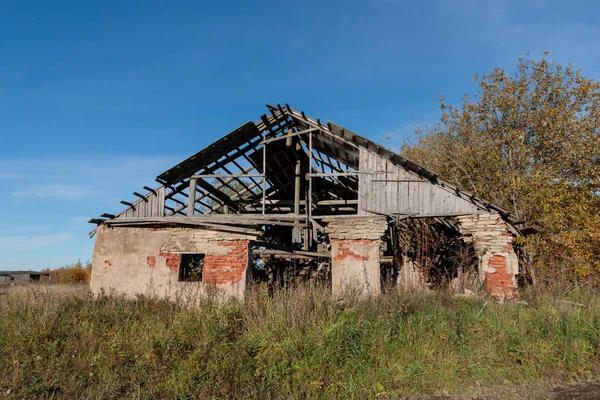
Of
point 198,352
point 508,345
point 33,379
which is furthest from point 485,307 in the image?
point 33,379

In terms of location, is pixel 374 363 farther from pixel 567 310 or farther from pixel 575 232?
pixel 575 232

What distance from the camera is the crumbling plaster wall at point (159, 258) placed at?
1244 centimetres

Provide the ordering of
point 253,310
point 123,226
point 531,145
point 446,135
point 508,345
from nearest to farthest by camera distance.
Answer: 1. point 508,345
2. point 253,310
3. point 123,226
4. point 531,145
5. point 446,135

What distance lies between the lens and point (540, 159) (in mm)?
17828

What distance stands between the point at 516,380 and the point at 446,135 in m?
16.8

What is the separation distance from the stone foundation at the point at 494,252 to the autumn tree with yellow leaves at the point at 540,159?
208 centimetres

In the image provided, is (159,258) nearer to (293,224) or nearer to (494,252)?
(293,224)

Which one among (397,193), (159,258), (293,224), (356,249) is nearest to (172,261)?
(159,258)

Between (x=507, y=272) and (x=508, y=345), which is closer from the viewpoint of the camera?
(x=508, y=345)

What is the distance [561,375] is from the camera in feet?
20.6

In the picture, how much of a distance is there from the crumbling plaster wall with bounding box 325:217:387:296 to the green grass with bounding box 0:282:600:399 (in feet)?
11.6

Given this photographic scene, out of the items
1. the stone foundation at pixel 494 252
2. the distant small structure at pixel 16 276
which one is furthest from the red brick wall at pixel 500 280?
the distant small structure at pixel 16 276

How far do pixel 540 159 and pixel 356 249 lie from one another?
11138 mm

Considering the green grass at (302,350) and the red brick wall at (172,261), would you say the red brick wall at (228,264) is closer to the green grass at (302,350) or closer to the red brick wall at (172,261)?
the red brick wall at (172,261)
